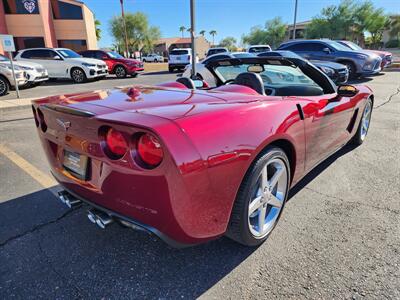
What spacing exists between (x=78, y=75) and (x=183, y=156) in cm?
1401

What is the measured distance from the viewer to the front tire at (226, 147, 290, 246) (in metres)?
1.89

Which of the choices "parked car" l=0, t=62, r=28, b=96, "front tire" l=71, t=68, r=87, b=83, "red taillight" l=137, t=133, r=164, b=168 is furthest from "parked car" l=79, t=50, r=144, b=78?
"red taillight" l=137, t=133, r=164, b=168

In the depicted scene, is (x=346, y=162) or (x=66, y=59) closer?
(x=346, y=162)

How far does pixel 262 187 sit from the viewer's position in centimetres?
212

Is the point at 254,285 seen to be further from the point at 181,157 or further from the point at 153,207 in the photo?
the point at 181,157

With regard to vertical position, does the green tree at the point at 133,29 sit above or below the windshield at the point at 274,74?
above

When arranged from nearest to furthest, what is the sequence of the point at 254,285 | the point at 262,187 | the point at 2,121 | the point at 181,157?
1. the point at 181,157
2. the point at 254,285
3. the point at 262,187
4. the point at 2,121

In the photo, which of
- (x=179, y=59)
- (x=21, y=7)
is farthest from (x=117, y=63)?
(x=21, y=7)

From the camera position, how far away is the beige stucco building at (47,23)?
2378cm

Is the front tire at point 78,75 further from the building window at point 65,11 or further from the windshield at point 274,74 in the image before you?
the building window at point 65,11

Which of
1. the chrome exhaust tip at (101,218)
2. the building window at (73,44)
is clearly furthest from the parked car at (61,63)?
the building window at (73,44)

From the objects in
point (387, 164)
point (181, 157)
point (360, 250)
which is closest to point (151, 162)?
point (181, 157)

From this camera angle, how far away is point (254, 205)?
2.08 meters

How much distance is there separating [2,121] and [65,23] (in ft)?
80.8
